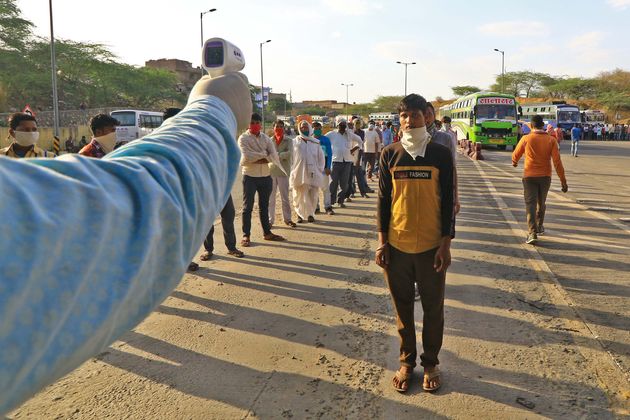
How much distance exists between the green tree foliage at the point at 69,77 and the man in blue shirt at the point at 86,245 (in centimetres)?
4042

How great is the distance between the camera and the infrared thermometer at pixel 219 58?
1522 millimetres

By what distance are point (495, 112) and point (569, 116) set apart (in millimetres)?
17411

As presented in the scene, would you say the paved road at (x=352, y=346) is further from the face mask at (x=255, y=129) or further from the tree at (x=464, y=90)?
the tree at (x=464, y=90)

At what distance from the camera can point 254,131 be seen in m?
7.16

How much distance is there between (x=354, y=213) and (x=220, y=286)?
4738mm

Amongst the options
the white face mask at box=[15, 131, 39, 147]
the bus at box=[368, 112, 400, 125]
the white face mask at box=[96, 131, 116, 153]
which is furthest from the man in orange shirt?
the bus at box=[368, 112, 400, 125]

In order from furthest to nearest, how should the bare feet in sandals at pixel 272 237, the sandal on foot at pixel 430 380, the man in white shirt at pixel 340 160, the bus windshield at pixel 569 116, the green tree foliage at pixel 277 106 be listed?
the green tree foliage at pixel 277 106 → the bus windshield at pixel 569 116 → the man in white shirt at pixel 340 160 → the bare feet in sandals at pixel 272 237 → the sandal on foot at pixel 430 380

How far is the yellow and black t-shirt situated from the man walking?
411 centimetres

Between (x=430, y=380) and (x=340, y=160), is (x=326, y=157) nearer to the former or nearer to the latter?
(x=340, y=160)

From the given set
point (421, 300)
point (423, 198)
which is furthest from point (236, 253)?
point (423, 198)

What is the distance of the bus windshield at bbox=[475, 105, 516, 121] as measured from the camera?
24359 mm

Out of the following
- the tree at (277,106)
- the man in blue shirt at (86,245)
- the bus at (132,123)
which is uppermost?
the tree at (277,106)

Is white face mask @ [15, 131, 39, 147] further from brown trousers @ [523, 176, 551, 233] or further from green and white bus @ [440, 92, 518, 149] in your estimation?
green and white bus @ [440, 92, 518, 149]

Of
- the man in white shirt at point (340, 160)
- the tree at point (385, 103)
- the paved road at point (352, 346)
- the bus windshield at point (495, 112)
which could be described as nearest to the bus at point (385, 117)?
the bus windshield at point (495, 112)
